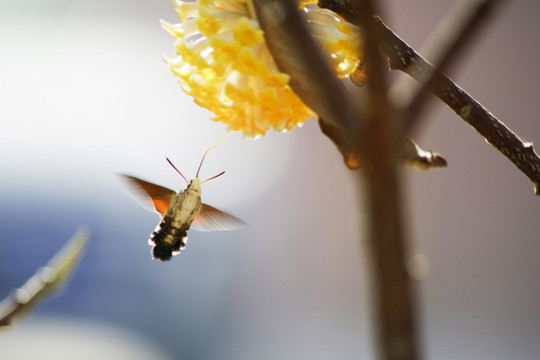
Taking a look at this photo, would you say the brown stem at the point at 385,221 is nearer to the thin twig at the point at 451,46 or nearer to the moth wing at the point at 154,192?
the thin twig at the point at 451,46

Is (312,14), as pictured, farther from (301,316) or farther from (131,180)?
(301,316)

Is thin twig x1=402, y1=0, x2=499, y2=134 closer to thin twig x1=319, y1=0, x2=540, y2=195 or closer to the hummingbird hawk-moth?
thin twig x1=319, y1=0, x2=540, y2=195

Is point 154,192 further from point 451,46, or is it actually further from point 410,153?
point 451,46

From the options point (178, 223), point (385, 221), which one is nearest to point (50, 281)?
point (178, 223)

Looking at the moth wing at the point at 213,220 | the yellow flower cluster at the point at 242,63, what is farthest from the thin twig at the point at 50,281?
the moth wing at the point at 213,220

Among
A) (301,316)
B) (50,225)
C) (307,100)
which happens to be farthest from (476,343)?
(307,100)

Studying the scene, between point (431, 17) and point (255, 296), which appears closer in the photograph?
point (431, 17)
